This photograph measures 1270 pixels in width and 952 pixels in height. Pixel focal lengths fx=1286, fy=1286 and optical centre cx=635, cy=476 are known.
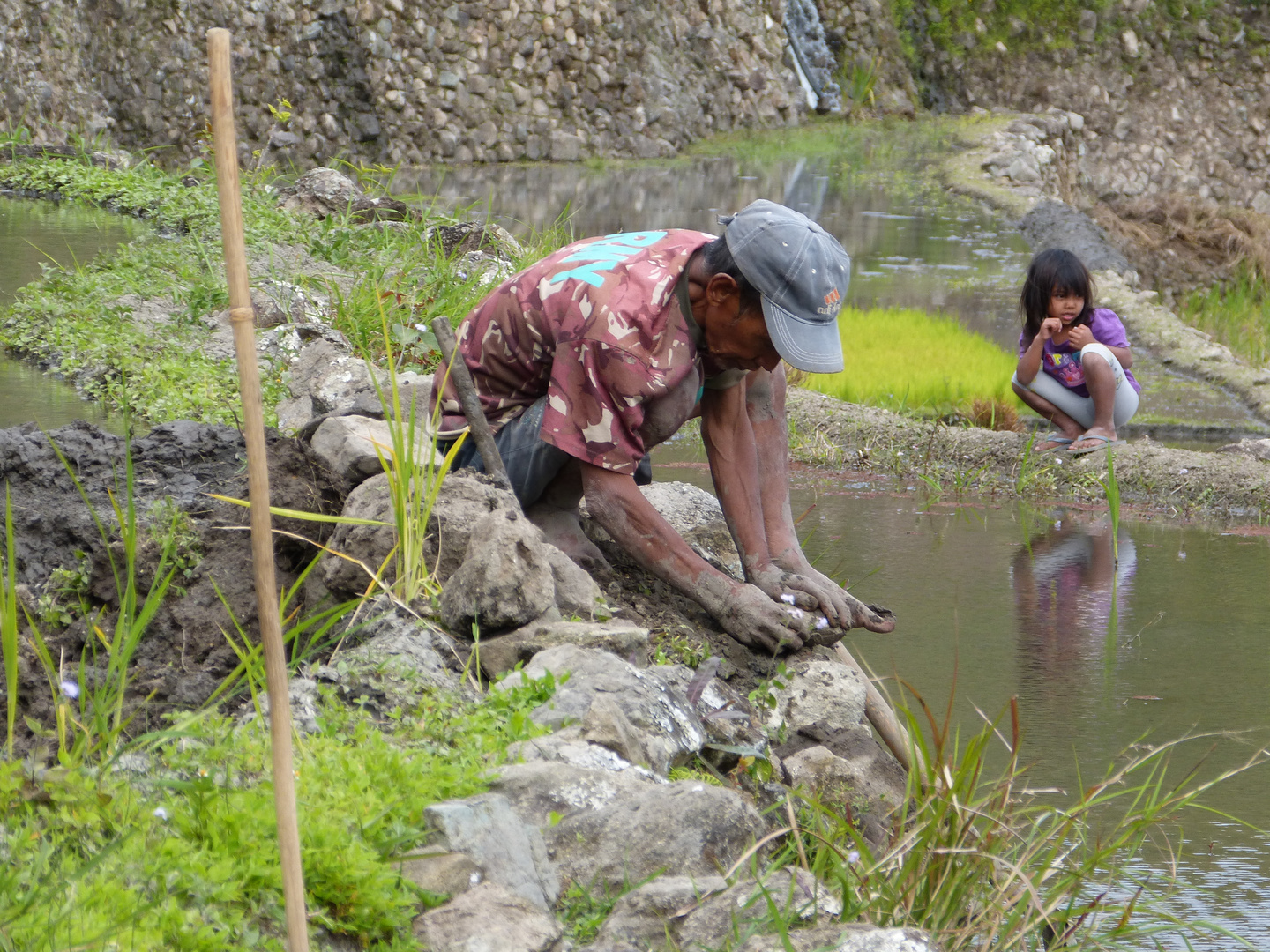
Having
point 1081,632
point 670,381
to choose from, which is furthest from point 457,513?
Result: point 1081,632

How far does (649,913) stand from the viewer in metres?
1.67

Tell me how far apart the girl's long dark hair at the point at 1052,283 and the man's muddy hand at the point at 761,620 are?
265 cm

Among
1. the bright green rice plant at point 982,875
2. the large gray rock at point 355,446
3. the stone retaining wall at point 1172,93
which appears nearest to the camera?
the bright green rice plant at point 982,875

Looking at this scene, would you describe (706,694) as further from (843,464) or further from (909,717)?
(843,464)

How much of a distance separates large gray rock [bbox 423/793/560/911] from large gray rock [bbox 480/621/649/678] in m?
0.53

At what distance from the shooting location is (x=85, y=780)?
1.67 metres

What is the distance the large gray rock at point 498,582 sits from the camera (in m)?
2.30

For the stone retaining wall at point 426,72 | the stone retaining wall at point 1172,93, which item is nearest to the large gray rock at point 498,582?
the stone retaining wall at point 426,72

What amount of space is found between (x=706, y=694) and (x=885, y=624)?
1.82ft

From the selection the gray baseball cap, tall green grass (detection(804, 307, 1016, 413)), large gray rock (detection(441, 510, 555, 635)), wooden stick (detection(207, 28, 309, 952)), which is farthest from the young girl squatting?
wooden stick (detection(207, 28, 309, 952))

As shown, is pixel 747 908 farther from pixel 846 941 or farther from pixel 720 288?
pixel 720 288

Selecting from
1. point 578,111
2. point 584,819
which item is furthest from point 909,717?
point 578,111

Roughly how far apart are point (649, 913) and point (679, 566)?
1.02 m

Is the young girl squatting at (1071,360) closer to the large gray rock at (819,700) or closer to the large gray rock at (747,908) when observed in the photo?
the large gray rock at (819,700)
